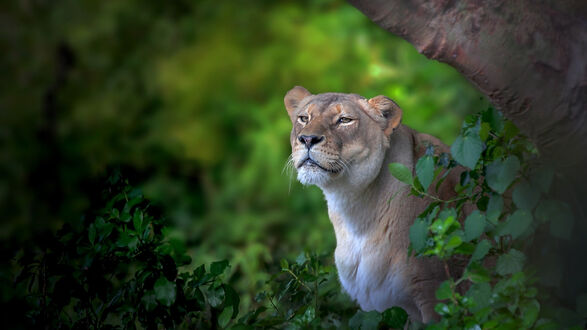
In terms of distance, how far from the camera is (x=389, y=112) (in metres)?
3.78

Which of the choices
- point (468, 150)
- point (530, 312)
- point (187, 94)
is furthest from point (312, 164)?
point (187, 94)

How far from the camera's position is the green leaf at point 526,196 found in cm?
287

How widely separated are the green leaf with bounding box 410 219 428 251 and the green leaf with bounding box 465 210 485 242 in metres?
0.15

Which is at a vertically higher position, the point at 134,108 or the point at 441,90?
the point at 441,90

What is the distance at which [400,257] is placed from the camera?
3.61 m

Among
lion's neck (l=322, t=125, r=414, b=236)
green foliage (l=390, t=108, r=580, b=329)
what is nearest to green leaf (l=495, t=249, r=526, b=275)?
green foliage (l=390, t=108, r=580, b=329)

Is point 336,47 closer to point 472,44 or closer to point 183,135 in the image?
point 183,135

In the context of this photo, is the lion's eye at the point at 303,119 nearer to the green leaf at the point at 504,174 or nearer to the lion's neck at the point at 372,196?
the lion's neck at the point at 372,196

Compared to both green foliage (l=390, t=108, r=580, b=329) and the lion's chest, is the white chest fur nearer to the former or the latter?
the lion's chest

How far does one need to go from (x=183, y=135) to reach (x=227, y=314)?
6063 mm

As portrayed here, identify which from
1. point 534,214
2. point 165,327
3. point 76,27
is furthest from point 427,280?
point 76,27

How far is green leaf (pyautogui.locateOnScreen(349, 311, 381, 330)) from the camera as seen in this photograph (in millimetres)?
Answer: 3180

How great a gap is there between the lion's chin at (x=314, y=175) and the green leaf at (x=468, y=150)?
0.80 meters

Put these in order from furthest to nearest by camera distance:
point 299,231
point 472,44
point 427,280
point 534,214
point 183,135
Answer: point 183,135, point 299,231, point 427,280, point 534,214, point 472,44
